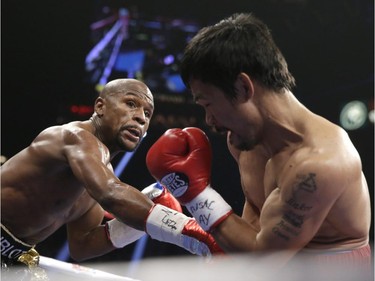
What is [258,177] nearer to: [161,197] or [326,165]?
[326,165]

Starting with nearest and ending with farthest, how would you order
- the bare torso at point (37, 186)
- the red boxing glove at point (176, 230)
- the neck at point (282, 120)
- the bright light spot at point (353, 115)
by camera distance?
the neck at point (282, 120) < the red boxing glove at point (176, 230) < the bare torso at point (37, 186) < the bright light spot at point (353, 115)

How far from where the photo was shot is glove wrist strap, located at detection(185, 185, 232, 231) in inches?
57.5

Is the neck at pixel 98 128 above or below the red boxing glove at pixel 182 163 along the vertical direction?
below

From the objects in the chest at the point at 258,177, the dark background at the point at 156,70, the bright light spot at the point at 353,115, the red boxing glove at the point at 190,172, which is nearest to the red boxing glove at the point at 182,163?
the red boxing glove at the point at 190,172

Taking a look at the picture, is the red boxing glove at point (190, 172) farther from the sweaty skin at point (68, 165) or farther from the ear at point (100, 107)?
the ear at point (100, 107)

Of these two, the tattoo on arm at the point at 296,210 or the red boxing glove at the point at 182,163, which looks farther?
the red boxing glove at the point at 182,163

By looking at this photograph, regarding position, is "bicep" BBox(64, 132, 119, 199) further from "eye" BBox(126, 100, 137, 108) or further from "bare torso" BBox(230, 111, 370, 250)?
"bare torso" BBox(230, 111, 370, 250)

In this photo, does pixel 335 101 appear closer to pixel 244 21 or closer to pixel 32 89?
pixel 32 89

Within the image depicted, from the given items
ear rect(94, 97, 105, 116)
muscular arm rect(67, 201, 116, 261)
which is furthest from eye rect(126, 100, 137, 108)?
muscular arm rect(67, 201, 116, 261)

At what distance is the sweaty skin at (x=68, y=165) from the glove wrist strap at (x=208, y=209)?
374 millimetres

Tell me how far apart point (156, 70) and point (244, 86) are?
18.4 ft

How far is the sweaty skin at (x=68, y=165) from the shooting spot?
193cm

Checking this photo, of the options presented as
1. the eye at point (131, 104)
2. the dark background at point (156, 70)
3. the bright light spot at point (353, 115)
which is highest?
the eye at point (131, 104)

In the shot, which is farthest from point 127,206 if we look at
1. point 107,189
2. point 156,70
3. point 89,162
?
point 156,70
